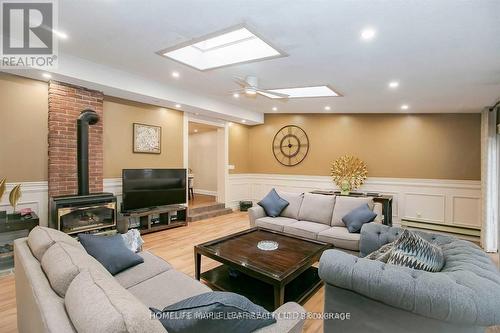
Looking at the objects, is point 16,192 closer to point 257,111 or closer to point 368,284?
point 368,284

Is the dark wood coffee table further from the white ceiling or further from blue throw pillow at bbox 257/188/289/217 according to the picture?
the white ceiling

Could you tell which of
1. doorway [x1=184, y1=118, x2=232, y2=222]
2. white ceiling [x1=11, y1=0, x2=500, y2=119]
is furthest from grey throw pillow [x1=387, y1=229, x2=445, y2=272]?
doorway [x1=184, y1=118, x2=232, y2=222]

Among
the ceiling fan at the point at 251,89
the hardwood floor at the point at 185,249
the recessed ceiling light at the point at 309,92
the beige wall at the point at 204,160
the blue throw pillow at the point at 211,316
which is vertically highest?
the recessed ceiling light at the point at 309,92

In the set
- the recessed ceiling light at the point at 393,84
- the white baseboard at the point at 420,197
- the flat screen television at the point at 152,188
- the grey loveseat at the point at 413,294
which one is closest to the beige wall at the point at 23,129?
the white baseboard at the point at 420,197

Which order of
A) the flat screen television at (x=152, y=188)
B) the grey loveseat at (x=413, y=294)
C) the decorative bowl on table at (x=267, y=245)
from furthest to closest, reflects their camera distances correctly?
the flat screen television at (x=152, y=188), the decorative bowl on table at (x=267, y=245), the grey loveseat at (x=413, y=294)

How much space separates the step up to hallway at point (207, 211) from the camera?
5.73 meters

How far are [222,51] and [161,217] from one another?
3.51 metres

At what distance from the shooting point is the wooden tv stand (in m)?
4.61

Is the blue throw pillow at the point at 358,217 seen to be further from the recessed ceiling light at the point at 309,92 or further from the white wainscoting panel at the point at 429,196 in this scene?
the white wainscoting panel at the point at 429,196

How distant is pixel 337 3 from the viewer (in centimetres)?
189

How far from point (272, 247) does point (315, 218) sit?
1.49m

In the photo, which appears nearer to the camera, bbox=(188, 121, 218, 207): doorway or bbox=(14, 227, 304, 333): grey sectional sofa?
bbox=(14, 227, 304, 333): grey sectional sofa

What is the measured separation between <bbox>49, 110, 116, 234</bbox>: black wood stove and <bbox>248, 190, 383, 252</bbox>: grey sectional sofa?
2373 mm

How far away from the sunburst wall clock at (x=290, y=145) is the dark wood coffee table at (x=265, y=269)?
3709mm
